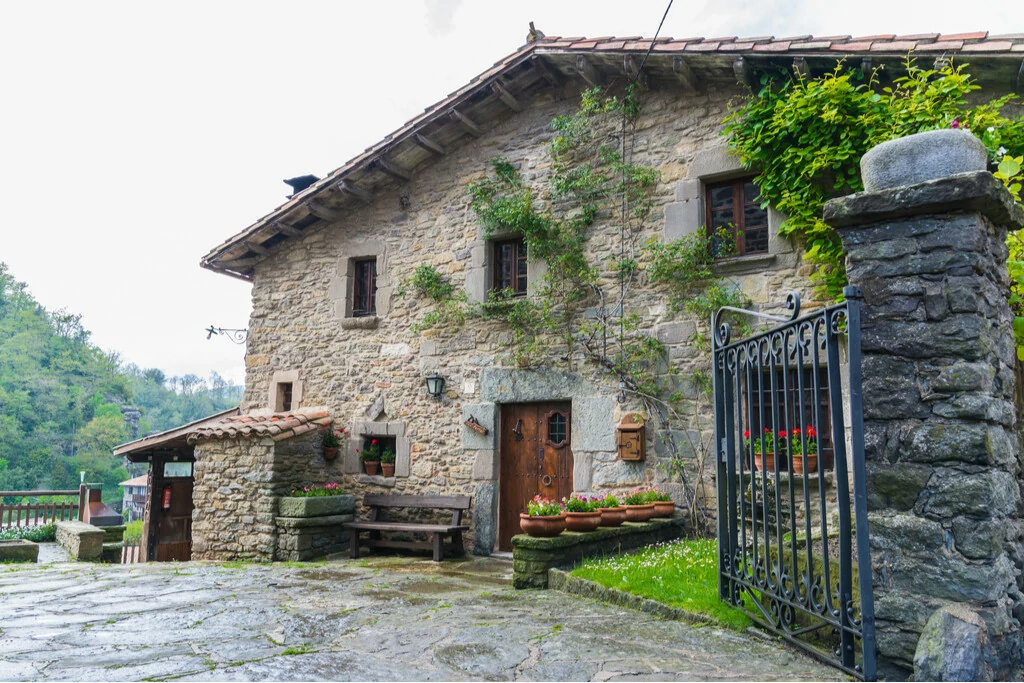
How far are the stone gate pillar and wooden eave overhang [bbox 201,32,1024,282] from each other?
3.46 meters

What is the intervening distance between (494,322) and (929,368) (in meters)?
5.69

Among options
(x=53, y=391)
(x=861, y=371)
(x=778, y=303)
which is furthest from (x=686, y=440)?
(x=53, y=391)

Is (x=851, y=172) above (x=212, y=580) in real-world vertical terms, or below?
above

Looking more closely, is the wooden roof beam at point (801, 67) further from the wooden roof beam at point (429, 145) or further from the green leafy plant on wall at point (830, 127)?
the wooden roof beam at point (429, 145)

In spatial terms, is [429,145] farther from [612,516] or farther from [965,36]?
[965,36]

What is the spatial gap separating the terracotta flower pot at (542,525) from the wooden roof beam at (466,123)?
5.00 metres

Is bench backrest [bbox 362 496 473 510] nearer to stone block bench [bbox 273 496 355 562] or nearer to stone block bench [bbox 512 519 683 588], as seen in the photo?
stone block bench [bbox 273 496 355 562]

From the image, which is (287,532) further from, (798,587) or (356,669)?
(798,587)

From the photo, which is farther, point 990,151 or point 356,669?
point 990,151

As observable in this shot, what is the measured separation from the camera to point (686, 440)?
6.81 m

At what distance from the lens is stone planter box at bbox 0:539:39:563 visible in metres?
9.32

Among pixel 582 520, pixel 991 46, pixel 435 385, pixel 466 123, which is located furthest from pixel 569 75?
pixel 582 520

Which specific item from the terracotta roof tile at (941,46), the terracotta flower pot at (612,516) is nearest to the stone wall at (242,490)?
the terracotta flower pot at (612,516)

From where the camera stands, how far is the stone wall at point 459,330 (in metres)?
7.09
